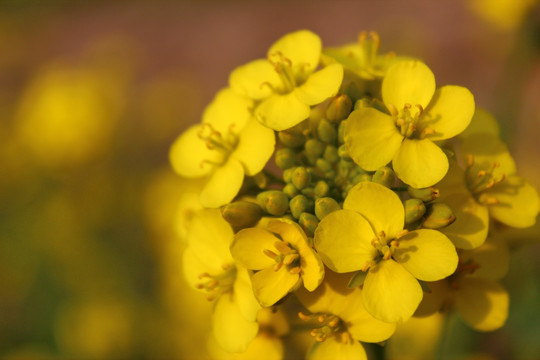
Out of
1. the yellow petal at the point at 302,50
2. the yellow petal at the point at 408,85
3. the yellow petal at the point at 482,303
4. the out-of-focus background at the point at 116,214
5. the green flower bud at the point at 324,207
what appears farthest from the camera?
the out-of-focus background at the point at 116,214

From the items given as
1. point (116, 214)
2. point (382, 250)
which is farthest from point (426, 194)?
point (116, 214)

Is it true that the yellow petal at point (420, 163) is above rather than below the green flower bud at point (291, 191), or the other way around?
above

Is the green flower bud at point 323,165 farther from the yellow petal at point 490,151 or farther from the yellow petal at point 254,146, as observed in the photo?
the yellow petal at point 490,151

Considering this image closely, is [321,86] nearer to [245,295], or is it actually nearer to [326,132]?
[326,132]

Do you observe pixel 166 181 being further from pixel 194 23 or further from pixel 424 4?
pixel 194 23

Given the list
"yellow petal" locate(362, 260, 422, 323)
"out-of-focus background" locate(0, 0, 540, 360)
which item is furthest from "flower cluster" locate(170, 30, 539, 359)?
"out-of-focus background" locate(0, 0, 540, 360)

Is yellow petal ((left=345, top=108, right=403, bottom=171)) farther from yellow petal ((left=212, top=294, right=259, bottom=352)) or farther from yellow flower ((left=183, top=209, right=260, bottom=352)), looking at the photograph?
yellow petal ((left=212, top=294, right=259, bottom=352))

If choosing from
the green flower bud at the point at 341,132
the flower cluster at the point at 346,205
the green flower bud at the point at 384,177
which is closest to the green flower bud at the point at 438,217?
the flower cluster at the point at 346,205
